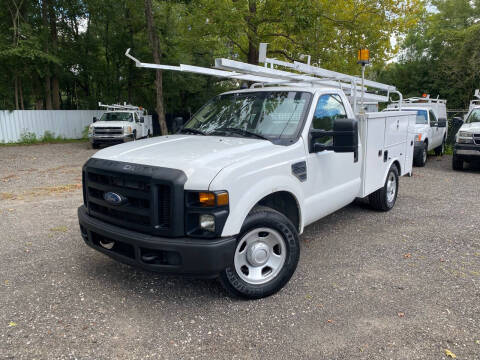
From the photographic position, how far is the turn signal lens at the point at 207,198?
303 centimetres

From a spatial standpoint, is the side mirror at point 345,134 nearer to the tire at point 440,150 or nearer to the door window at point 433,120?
the door window at point 433,120

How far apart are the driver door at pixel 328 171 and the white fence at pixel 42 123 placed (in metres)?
19.9

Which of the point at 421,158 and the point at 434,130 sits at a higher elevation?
the point at 434,130

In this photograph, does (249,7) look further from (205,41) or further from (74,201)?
(74,201)

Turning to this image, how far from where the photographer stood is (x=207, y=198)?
3.04 metres

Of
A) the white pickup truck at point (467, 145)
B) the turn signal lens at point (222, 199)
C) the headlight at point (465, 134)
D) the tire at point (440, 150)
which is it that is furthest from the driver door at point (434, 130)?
the turn signal lens at point (222, 199)

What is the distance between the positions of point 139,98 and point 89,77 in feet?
14.3

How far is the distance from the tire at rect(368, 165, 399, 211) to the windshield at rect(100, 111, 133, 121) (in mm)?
14218

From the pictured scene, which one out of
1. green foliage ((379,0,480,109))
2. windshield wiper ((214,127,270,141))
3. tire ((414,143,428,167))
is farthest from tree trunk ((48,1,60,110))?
green foliage ((379,0,480,109))

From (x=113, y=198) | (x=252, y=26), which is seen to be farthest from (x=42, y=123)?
(x=113, y=198)

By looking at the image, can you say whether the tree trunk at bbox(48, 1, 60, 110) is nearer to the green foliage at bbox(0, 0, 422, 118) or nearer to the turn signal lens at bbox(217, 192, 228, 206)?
the green foliage at bbox(0, 0, 422, 118)

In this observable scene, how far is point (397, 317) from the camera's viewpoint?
3297 mm

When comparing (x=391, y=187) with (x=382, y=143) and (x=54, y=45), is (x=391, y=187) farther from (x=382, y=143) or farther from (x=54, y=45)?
(x=54, y=45)

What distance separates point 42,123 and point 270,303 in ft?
70.1
